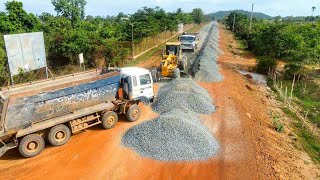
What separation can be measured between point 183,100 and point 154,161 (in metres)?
6.08

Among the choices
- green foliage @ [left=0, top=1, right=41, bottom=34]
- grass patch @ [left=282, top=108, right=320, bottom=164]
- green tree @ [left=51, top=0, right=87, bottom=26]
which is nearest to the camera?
grass patch @ [left=282, top=108, right=320, bottom=164]

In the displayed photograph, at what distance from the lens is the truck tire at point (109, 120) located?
43.7 ft

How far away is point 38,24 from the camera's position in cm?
2917

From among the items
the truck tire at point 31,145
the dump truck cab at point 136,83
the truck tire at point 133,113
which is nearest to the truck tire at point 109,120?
the truck tire at point 133,113

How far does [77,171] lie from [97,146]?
6.30 feet

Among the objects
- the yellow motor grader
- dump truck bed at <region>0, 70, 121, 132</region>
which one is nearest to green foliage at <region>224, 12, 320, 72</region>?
the yellow motor grader

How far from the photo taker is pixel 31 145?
11.1 m

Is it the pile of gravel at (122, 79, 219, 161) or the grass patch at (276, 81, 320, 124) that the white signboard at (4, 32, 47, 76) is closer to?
the pile of gravel at (122, 79, 219, 161)

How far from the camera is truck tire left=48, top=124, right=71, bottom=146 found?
11.6 metres

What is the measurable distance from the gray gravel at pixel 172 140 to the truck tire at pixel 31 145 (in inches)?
135

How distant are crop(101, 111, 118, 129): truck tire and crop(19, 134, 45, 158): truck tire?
2.96 m

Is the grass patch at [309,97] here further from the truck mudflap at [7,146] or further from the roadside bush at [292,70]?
the truck mudflap at [7,146]

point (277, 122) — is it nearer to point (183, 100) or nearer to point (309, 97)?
Result: point (183, 100)

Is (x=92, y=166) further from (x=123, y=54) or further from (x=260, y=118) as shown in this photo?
(x=123, y=54)
